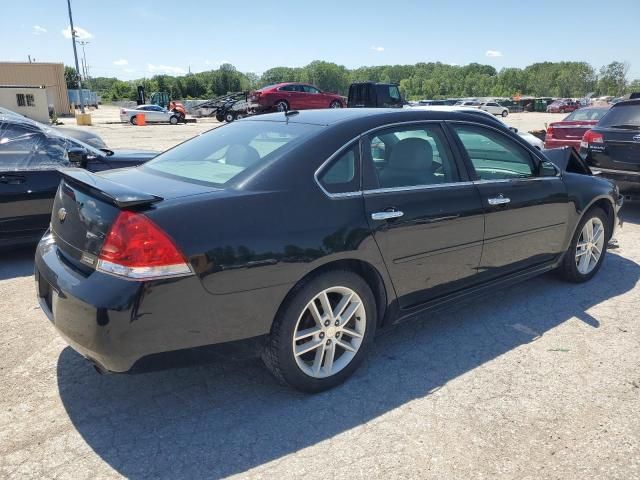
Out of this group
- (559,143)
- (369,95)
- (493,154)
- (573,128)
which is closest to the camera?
(493,154)

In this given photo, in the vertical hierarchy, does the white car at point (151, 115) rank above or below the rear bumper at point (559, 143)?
below

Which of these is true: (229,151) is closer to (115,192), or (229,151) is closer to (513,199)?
(115,192)

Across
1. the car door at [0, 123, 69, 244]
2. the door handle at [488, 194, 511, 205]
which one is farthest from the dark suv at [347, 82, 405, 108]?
the door handle at [488, 194, 511, 205]

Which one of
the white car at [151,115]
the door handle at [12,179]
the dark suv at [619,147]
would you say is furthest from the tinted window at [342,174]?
the white car at [151,115]

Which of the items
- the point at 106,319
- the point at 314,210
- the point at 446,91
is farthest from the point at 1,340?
the point at 446,91

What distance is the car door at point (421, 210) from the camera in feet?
10.2

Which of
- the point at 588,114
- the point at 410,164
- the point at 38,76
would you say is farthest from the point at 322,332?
the point at 38,76

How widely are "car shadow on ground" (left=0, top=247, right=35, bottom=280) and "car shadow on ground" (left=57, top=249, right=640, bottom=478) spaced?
83.6 inches

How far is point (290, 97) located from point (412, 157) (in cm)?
2553

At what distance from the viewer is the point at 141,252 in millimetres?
2375

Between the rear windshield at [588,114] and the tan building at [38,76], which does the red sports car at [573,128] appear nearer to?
the rear windshield at [588,114]

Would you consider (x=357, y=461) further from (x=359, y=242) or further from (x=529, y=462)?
(x=359, y=242)

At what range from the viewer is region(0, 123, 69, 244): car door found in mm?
5109

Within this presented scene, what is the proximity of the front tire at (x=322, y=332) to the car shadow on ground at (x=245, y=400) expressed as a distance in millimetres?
135
